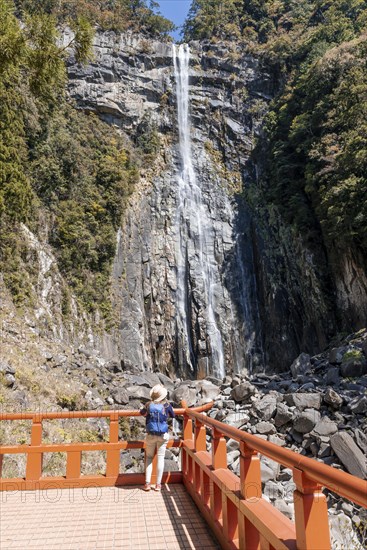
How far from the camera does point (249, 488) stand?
249 centimetres

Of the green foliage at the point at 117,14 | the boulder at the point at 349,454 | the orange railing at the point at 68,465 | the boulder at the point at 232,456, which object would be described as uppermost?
the green foliage at the point at 117,14

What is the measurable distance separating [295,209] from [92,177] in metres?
10.9

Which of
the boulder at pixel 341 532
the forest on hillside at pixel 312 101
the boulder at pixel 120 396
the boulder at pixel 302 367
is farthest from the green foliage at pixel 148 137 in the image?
the boulder at pixel 341 532

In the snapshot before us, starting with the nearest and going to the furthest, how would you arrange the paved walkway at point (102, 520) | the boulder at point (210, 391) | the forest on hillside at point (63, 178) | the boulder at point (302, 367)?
the paved walkway at point (102, 520) → the boulder at point (210, 391) → the forest on hillside at point (63, 178) → the boulder at point (302, 367)

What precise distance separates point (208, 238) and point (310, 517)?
20577 mm

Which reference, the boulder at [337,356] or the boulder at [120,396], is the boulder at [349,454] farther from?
the boulder at [337,356]

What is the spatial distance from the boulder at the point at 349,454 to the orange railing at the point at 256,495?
387cm

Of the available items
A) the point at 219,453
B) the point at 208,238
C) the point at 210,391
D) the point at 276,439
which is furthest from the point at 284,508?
the point at 208,238

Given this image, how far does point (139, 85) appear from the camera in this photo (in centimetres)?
2511

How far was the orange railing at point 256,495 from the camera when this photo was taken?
1700 mm

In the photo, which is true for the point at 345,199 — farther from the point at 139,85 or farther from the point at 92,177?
the point at 139,85

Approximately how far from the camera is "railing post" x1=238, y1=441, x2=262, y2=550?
2422 mm

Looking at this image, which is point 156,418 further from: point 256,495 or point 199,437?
point 256,495

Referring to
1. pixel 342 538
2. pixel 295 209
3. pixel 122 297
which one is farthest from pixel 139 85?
pixel 342 538
